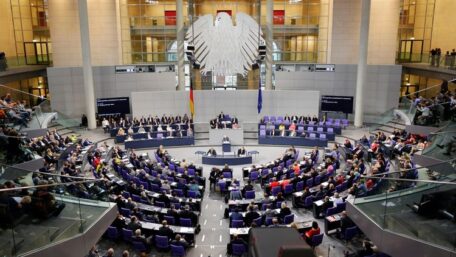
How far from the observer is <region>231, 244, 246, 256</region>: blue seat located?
12.2 m

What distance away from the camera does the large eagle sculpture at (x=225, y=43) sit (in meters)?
26.5

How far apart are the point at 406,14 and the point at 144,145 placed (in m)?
26.7

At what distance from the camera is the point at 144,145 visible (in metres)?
26.0

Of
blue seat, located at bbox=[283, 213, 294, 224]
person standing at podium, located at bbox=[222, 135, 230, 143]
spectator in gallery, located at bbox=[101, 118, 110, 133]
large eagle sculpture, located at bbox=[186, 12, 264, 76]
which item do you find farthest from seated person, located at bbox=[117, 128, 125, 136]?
blue seat, located at bbox=[283, 213, 294, 224]

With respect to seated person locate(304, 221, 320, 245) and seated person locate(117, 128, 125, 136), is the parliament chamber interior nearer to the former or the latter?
seated person locate(304, 221, 320, 245)

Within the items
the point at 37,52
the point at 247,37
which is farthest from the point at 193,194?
the point at 37,52

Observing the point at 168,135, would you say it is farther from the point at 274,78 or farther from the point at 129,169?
the point at 274,78

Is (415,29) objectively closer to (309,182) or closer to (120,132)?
(309,182)

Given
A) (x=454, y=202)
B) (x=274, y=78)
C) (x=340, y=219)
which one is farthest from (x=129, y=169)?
(x=274, y=78)

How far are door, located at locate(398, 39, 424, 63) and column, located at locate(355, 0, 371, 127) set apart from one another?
758 centimetres

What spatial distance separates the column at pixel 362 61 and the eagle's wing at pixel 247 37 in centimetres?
777

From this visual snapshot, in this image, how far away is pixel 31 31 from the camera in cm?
3578

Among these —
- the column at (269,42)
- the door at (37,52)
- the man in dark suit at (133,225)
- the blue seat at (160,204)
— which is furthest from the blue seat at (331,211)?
the door at (37,52)

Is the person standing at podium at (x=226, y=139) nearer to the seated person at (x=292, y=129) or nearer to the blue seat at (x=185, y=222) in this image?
the seated person at (x=292, y=129)
